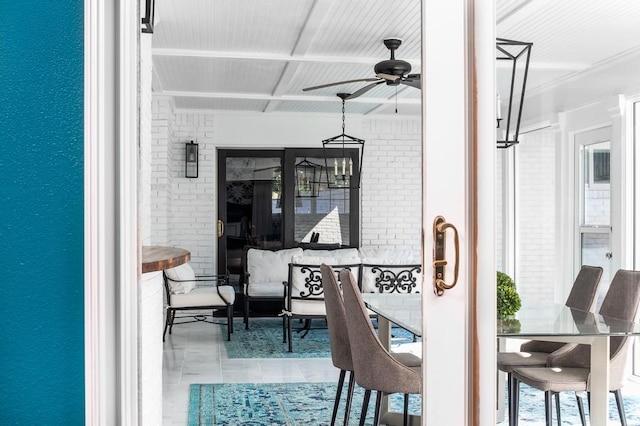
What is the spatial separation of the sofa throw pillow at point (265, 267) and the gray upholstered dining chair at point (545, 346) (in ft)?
19.1

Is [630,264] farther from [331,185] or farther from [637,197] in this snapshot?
[331,185]

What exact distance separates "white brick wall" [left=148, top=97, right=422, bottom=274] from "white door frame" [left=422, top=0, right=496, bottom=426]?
18.9 feet

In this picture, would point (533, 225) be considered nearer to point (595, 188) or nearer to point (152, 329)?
point (595, 188)

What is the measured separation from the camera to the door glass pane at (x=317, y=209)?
28.1 feet

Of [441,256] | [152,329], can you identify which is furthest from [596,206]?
[152,329]

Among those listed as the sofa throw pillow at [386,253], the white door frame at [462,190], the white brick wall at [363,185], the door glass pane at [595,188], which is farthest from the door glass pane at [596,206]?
the sofa throw pillow at [386,253]

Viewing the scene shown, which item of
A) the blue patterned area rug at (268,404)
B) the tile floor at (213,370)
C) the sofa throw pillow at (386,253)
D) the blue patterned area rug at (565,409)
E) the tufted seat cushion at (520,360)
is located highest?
the tufted seat cushion at (520,360)

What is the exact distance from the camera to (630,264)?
175 cm

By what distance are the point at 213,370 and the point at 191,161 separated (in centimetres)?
348

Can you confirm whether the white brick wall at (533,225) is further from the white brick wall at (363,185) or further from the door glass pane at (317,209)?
the door glass pane at (317,209)

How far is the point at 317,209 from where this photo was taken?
28.2ft
